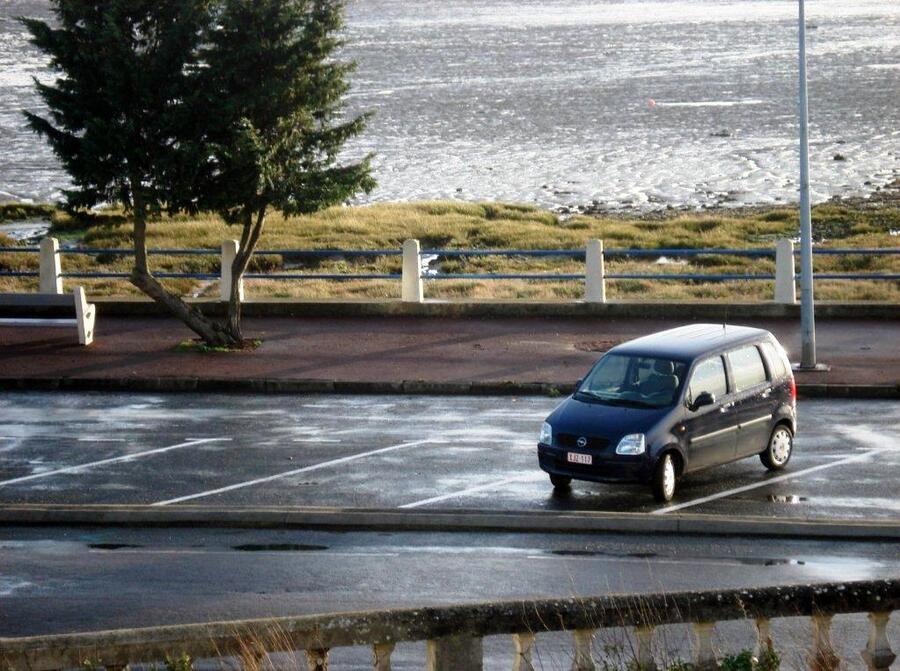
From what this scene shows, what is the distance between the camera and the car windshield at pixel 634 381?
16688 millimetres

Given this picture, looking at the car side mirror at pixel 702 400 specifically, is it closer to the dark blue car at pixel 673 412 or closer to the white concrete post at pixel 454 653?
the dark blue car at pixel 673 412

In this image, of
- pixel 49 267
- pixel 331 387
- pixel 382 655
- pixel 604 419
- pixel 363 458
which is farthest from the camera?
pixel 49 267

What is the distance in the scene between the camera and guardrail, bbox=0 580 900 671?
271 inches

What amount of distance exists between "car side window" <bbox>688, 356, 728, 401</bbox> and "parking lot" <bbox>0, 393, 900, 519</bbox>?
1065 mm

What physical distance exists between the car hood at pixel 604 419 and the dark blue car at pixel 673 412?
0.01 meters

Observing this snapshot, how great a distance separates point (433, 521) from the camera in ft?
49.4

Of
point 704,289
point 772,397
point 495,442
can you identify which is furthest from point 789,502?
point 704,289

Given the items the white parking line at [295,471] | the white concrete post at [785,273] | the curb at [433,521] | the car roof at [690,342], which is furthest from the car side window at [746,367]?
the white concrete post at [785,273]

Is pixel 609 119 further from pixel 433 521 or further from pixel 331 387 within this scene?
pixel 433 521

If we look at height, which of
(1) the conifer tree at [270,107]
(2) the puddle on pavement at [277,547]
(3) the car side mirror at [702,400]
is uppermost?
(1) the conifer tree at [270,107]

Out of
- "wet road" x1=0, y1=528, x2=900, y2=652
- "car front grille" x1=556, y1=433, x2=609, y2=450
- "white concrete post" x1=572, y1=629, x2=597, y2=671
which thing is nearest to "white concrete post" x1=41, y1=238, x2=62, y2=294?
"wet road" x1=0, y1=528, x2=900, y2=652

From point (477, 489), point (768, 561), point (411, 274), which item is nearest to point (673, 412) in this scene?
point (477, 489)

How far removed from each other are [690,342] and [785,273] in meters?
10.5

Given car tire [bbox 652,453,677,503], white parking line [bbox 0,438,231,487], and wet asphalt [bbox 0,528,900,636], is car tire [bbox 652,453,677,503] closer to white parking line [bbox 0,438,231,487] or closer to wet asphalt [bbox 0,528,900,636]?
wet asphalt [bbox 0,528,900,636]
